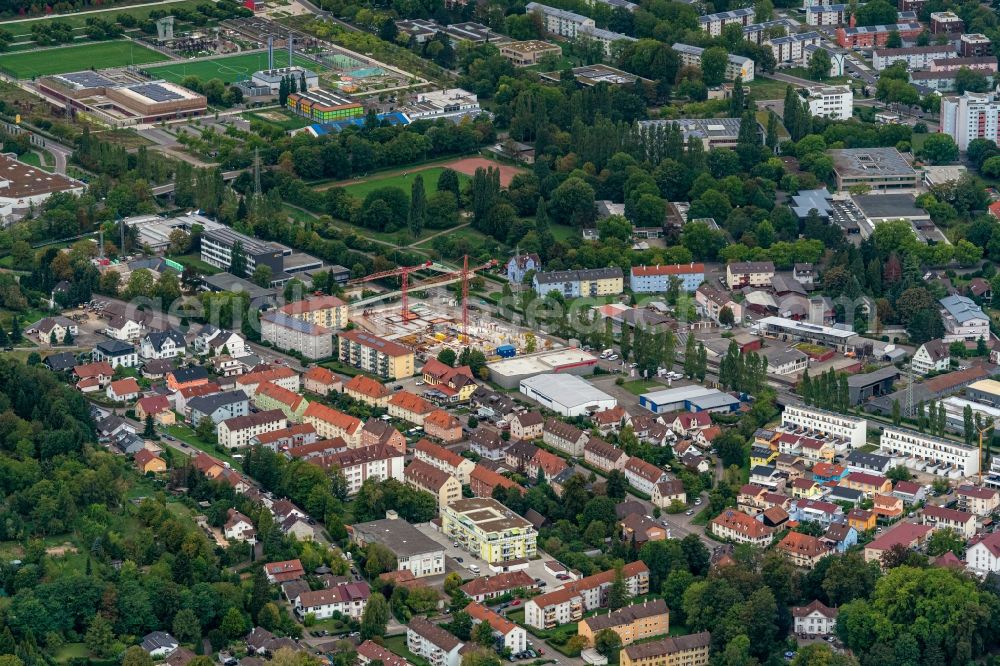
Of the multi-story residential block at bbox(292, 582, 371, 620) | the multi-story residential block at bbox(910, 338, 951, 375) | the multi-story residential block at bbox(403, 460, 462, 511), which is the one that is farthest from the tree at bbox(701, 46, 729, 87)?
the multi-story residential block at bbox(292, 582, 371, 620)

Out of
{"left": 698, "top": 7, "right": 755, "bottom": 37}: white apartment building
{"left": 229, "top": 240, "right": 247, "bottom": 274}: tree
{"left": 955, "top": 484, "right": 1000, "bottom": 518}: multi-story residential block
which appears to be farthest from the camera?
{"left": 698, "top": 7, "right": 755, "bottom": 37}: white apartment building

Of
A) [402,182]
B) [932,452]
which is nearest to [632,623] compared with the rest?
[932,452]

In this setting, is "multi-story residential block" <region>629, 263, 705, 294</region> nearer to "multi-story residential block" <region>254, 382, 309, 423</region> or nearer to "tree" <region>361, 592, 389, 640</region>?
"multi-story residential block" <region>254, 382, 309, 423</region>

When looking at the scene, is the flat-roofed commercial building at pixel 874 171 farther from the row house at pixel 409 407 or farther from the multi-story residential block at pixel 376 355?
the row house at pixel 409 407

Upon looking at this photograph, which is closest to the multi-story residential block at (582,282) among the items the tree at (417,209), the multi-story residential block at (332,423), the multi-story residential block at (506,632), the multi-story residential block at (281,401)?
the tree at (417,209)

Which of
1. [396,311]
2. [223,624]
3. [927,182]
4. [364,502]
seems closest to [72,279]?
[396,311]

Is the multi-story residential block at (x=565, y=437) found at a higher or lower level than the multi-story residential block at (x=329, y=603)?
lower

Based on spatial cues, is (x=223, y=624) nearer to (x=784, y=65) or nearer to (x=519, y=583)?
(x=519, y=583)
